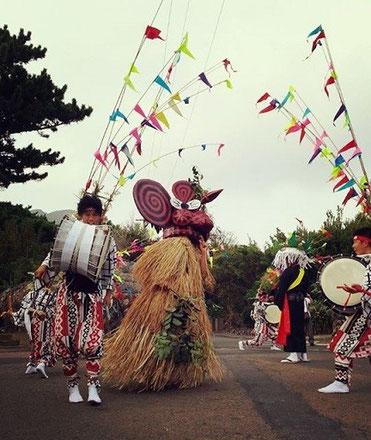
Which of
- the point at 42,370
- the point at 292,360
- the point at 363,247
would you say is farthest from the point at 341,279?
the point at 42,370

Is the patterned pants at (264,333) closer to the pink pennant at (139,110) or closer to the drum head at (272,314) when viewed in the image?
the drum head at (272,314)

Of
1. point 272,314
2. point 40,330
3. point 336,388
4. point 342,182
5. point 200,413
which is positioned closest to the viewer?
point 200,413

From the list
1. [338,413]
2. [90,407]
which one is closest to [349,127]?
[338,413]

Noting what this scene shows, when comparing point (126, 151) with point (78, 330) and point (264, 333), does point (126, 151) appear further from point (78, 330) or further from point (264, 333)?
point (264, 333)

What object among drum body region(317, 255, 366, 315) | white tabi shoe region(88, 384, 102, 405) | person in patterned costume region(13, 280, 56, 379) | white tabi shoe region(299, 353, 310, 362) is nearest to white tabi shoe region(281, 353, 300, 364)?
white tabi shoe region(299, 353, 310, 362)

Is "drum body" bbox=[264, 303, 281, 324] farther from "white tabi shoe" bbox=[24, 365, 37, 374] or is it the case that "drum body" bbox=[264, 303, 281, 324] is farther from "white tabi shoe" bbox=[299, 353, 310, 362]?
"white tabi shoe" bbox=[24, 365, 37, 374]

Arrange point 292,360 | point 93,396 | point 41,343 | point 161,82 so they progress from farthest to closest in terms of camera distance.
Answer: point 292,360 < point 41,343 < point 161,82 < point 93,396

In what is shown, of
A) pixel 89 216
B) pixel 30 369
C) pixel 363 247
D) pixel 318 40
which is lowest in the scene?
pixel 30 369

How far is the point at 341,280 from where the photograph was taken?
221 inches

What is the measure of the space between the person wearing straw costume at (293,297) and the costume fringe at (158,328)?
3179 millimetres

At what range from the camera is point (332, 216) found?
70.5ft

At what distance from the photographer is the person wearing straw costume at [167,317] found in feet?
17.7

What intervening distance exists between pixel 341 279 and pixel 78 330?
2.48 meters

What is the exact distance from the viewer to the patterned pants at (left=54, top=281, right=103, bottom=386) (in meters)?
4.87
